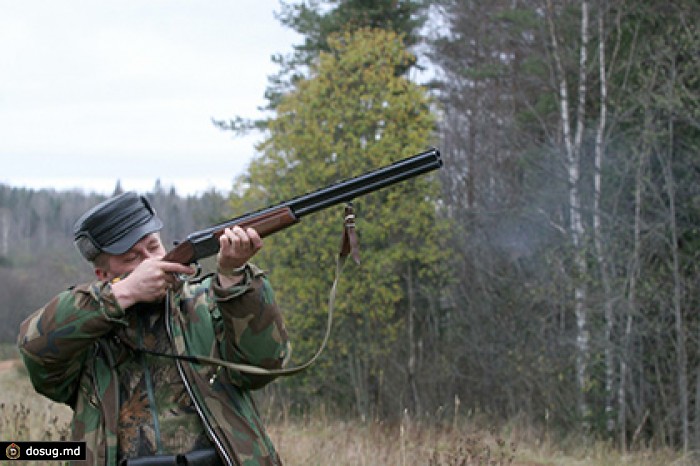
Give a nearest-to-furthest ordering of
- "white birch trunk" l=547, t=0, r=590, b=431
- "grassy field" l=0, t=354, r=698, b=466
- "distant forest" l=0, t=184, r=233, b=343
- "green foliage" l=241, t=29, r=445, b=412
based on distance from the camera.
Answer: "grassy field" l=0, t=354, r=698, b=466 → "white birch trunk" l=547, t=0, r=590, b=431 → "distant forest" l=0, t=184, r=233, b=343 → "green foliage" l=241, t=29, r=445, b=412

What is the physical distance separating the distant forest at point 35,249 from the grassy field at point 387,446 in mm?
4104

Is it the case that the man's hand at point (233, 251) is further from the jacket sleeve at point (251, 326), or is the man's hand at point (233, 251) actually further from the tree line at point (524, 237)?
the tree line at point (524, 237)

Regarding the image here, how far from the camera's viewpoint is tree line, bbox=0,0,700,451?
48.2 ft

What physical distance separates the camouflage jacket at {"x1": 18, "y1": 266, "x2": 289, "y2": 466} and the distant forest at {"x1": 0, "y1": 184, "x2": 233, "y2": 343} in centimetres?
1229

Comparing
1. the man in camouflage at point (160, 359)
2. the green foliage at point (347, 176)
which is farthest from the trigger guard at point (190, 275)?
the green foliage at point (347, 176)

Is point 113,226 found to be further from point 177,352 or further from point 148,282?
point 177,352

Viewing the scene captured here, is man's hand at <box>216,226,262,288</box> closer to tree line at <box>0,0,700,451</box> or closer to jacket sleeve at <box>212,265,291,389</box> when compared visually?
jacket sleeve at <box>212,265,291,389</box>

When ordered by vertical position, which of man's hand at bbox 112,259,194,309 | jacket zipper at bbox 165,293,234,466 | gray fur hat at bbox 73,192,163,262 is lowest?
jacket zipper at bbox 165,293,234,466

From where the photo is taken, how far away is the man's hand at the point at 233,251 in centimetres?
303

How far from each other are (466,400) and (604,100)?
734 cm

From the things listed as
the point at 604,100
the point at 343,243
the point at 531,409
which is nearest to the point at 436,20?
the point at 604,100

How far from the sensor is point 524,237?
1902 centimetres

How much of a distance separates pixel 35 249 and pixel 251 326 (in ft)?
54.9

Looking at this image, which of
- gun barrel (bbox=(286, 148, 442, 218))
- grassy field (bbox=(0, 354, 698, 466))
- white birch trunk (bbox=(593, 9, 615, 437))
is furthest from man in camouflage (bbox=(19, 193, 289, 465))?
white birch trunk (bbox=(593, 9, 615, 437))
